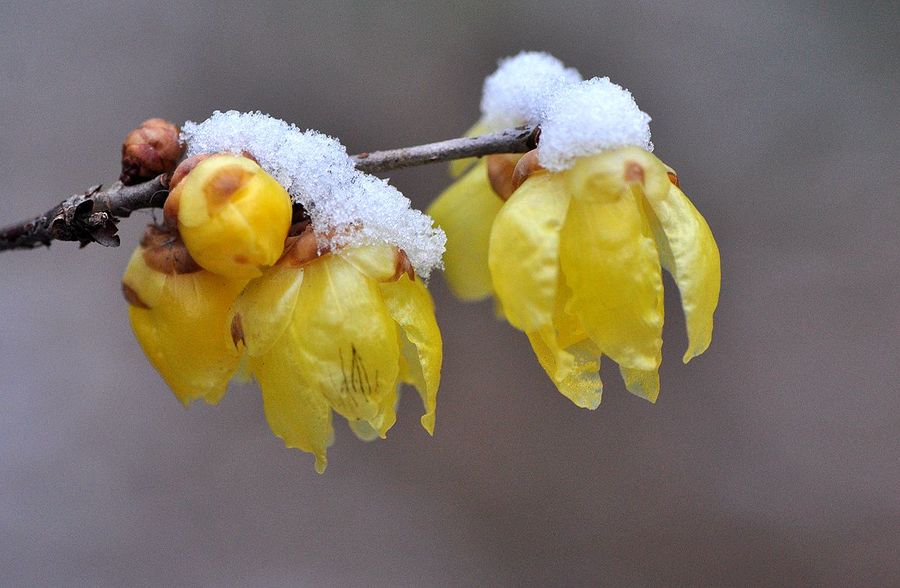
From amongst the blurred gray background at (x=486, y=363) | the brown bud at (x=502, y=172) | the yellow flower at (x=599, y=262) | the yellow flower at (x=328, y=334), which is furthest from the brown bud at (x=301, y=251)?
the blurred gray background at (x=486, y=363)

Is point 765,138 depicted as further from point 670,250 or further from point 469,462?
point 670,250

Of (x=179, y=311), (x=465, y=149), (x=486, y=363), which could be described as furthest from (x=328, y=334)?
(x=486, y=363)

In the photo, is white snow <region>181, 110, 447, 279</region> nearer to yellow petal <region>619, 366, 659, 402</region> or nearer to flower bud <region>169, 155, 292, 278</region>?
flower bud <region>169, 155, 292, 278</region>

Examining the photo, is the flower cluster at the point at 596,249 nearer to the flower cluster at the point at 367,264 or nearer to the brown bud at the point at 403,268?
the flower cluster at the point at 367,264

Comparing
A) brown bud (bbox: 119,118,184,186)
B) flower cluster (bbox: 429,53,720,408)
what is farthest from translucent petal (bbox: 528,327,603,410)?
brown bud (bbox: 119,118,184,186)

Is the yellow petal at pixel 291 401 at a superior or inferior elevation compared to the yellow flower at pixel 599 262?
inferior
